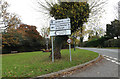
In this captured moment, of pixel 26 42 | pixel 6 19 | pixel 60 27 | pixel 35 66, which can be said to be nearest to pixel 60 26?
pixel 60 27

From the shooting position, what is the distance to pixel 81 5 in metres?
7.39

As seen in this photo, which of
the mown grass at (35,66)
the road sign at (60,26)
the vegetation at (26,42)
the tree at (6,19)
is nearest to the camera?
the mown grass at (35,66)

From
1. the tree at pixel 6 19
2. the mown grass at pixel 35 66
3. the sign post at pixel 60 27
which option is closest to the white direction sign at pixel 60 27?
the sign post at pixel 60 27

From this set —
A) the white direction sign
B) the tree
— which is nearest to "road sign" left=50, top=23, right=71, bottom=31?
the white direction sign

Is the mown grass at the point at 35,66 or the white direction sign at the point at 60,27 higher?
the white direction sign at the point at 60,27

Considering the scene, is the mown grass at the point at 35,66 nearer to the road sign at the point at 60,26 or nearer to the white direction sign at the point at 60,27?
the white direction sign at the point at 60,27

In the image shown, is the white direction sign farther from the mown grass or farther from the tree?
the tree

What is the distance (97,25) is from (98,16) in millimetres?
946

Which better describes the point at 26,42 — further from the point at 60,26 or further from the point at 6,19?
the point at 60,26

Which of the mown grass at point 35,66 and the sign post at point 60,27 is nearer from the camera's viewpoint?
the mown grass at point 35,66

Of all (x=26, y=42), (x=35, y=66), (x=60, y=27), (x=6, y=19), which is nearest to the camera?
(x=35, y=66)

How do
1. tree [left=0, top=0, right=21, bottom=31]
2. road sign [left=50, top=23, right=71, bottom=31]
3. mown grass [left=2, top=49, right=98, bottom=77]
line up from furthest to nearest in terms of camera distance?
tree [left=0, top=0, right=21, bottom=31] → road sign [left=50, top=23, right=71, bottom=31] → mown grass [left=2, top=49, right=98, bottom=77]

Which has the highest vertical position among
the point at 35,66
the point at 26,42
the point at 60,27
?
the point at 60,27

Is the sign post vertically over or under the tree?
under
